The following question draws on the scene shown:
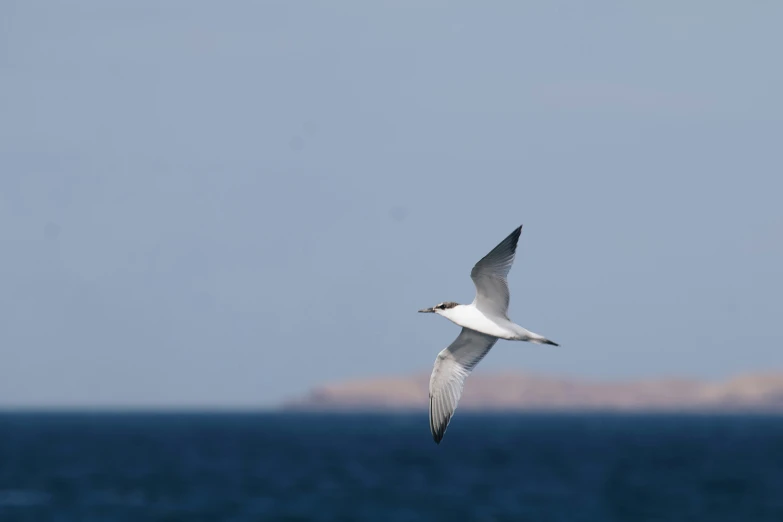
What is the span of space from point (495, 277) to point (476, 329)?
1.28m

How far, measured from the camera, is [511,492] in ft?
338

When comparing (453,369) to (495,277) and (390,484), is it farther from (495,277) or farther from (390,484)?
(390,484)

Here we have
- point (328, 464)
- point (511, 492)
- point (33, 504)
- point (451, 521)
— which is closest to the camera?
point (451, 521)

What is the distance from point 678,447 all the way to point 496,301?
537 feet

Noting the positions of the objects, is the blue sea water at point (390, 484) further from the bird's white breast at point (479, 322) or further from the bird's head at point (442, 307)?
the bird's white breast at point (479, 322)

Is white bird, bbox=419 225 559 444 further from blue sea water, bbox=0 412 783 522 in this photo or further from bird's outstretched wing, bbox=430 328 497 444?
blue sea water, bbox=0 412 783 522

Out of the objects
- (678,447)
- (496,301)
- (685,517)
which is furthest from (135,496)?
(678,447)

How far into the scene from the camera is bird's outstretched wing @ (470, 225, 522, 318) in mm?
22281

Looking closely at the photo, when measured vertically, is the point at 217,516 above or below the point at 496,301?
below

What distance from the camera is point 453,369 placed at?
2600cm

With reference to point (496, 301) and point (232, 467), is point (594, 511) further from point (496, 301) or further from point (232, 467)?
point (496, 301)

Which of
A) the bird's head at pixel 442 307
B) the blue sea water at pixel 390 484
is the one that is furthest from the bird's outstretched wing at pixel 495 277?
the blue sea water at pixel 390 484

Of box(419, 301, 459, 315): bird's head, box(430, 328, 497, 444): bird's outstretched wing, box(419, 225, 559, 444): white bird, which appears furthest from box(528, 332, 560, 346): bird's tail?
box(430, 328, 497, 444): bird's outstretched wing

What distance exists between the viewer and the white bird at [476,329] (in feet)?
73.5
